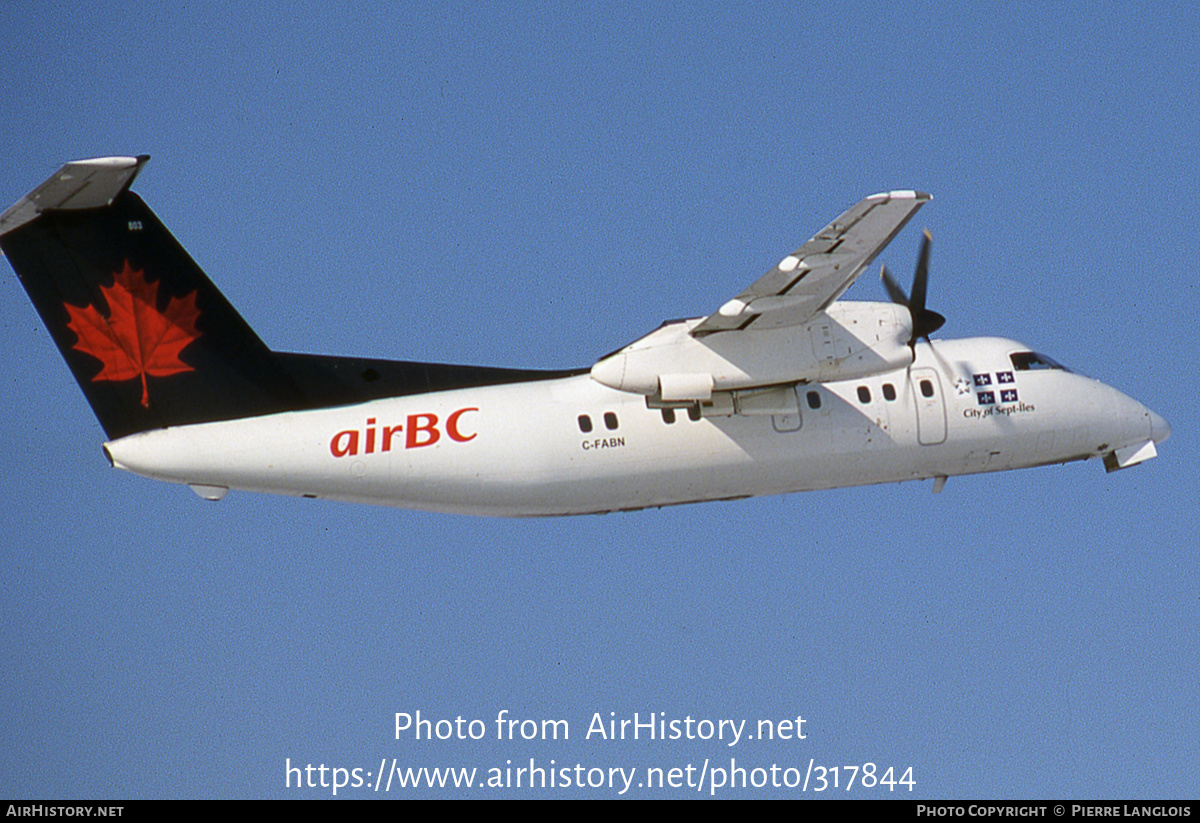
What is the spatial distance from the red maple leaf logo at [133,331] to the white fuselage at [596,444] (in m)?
1.13

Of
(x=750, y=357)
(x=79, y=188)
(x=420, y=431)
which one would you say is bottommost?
(x=420, y=431)

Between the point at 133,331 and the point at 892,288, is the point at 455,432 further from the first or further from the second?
the point at 892,288

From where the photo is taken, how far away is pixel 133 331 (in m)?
25.5

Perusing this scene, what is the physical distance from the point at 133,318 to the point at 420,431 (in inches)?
200

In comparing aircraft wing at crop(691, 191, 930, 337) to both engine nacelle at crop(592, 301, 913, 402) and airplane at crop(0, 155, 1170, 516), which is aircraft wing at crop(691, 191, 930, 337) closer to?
airplane at crop(0, 155, 1170, 516)

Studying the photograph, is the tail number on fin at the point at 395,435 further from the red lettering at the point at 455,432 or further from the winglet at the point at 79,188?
the winglet at the point at 79,188

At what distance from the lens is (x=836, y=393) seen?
27156 mm

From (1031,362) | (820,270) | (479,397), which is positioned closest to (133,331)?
(479,397)

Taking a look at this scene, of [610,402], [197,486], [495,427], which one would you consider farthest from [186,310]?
[610,402]

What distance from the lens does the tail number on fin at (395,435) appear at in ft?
83.9

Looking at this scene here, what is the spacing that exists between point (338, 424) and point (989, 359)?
11.9 meters

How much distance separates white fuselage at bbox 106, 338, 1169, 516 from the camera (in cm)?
2534

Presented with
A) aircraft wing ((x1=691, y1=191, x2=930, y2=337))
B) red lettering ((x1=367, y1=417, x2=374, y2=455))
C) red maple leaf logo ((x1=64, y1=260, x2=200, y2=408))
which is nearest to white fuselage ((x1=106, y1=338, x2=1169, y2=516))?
red lettering ((x1=367, y1=417, x2=374, y2=455))

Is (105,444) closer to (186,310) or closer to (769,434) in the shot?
(186,310)
